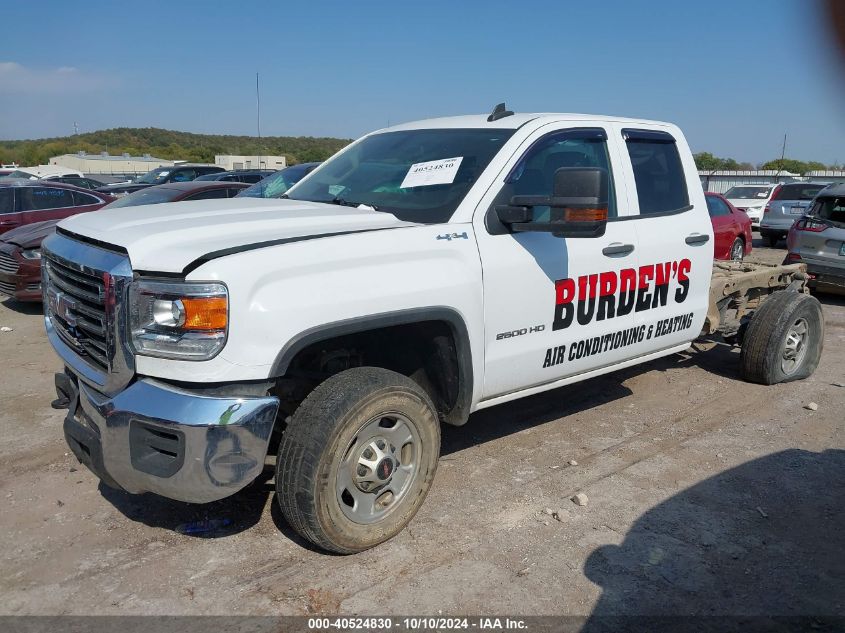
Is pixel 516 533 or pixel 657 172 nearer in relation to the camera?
pixel 516 533

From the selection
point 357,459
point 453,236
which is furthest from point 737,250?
point 357,459

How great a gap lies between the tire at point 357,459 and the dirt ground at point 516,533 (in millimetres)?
190

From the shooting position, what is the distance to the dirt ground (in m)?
3.12

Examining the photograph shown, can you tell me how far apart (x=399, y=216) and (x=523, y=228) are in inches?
25.8

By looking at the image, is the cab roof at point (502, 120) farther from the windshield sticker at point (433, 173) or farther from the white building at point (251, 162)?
the white building at point (251, 162)

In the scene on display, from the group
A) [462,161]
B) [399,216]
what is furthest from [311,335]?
[462,161]

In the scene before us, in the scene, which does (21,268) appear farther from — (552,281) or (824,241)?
(824,241)

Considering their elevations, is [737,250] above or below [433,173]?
below

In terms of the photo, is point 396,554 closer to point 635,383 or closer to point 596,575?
point 596,575

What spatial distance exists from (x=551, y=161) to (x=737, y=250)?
10070 mm

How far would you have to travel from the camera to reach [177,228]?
321cm

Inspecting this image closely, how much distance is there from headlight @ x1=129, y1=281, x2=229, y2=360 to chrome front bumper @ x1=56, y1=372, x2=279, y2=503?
17 centimetres

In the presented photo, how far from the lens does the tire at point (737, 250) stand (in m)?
12.8

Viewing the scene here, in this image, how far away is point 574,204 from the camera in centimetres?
347
